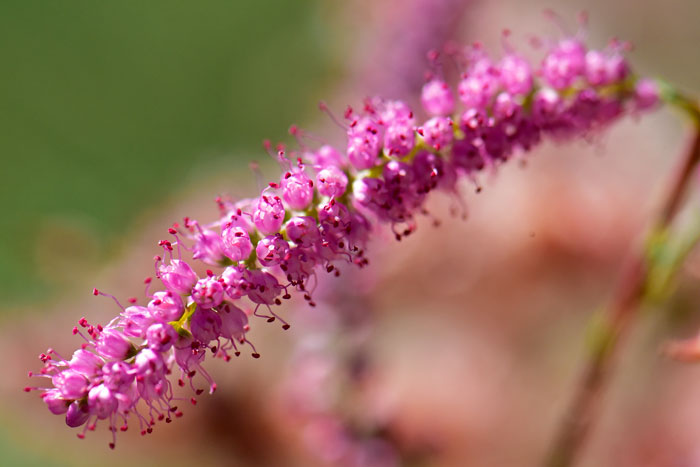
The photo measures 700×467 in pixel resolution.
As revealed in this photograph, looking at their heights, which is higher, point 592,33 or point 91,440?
point 592,33

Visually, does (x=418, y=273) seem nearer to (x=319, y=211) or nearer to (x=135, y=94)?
(x=319, y=211)

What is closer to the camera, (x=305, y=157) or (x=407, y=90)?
(x=305, y=157)

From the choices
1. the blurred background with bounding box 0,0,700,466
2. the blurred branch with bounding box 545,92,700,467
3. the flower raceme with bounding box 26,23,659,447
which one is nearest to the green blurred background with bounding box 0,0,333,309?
the blurred background with bounding box 0,0,700,466

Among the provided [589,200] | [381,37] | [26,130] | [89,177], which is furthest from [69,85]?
[589,200]

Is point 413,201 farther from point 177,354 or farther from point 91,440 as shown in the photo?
point 91,440

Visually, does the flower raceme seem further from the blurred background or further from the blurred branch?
the blurred background

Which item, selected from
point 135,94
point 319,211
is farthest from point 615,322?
point 135,94
